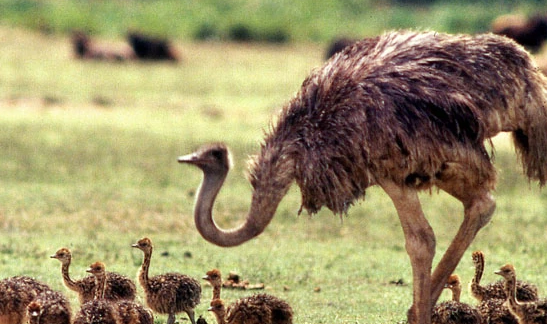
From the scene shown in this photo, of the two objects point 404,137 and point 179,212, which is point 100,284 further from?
point 179,212

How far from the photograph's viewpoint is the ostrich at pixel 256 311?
885cm

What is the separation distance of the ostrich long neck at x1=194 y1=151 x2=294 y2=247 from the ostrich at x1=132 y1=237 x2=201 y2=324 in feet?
3.19

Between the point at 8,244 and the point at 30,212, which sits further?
the point at 30,212

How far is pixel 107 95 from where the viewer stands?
24.7 metres

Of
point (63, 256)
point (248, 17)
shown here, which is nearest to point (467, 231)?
point (63, 256)

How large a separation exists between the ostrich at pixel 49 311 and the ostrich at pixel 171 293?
3.67 feet

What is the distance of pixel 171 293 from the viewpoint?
9391 millimetres

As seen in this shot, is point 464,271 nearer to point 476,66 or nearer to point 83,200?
point 476,66

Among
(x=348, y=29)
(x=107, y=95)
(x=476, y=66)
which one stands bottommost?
(x=476, y=66)

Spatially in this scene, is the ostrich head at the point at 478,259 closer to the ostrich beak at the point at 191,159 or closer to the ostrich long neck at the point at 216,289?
the ostrich long neck at the point at 216,289

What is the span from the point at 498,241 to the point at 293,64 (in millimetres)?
18282

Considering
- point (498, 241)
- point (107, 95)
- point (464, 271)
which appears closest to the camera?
point (464, 271)

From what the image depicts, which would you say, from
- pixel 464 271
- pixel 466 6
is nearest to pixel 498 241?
pixel 464 271

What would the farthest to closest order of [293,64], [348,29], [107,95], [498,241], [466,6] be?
1. [466,6]
2. [348,29]
3. [293,64]
4. [107,95]
5. [498,241]
